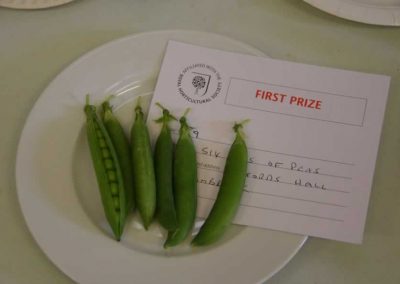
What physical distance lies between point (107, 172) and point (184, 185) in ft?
0.25

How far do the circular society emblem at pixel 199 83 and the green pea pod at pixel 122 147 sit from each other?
80mm

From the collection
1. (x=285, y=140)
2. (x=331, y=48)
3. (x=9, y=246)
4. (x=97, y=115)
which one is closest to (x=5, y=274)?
(x=9, y=246)

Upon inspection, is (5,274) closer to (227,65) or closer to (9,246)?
(9,246)

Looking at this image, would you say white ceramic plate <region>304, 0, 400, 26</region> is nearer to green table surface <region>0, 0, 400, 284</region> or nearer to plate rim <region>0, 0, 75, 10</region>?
green table surface <region>0, 0, 400, 284</region>

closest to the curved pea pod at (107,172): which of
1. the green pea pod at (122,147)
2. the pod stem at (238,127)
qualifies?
the green pea pod at (122,147)

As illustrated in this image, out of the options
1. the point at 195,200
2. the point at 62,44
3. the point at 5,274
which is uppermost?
the point at 62,44

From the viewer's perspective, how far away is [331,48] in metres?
0.55

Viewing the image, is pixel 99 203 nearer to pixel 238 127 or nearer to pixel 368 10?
pixel 238 127

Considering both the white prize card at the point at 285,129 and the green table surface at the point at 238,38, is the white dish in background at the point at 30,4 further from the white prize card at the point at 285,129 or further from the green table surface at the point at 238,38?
the white prize card at the point at 285,129

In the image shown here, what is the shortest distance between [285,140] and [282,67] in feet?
0.28

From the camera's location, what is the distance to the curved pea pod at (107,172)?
46cm

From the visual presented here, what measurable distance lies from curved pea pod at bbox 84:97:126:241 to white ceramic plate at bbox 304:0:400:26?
29 cm

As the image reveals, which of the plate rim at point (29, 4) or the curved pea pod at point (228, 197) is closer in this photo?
the curved pea pod at point (228, 197)

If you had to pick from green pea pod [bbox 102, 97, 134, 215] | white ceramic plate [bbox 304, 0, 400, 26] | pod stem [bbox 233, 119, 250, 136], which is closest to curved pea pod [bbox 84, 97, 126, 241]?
green pea pod [bbox 102, 97, 134, 215]
